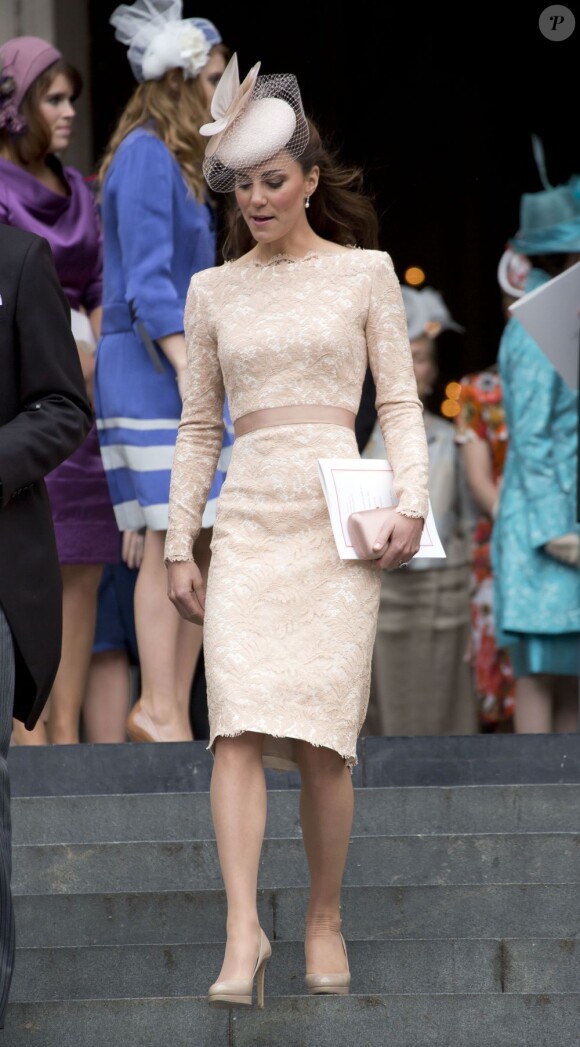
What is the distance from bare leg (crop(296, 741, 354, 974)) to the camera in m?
4.60

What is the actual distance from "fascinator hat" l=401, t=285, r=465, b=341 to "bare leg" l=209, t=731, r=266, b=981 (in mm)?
4920

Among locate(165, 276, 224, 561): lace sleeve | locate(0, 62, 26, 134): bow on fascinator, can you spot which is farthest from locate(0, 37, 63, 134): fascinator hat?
locate(165, 276, 224, 561): lace sleeve

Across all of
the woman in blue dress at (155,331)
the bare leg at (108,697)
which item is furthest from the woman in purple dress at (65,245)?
the bare leg at (108,697)

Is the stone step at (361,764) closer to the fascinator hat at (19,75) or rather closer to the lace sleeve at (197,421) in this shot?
the lace sleeve at (197,421)

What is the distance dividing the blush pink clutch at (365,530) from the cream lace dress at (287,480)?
2.7 inches

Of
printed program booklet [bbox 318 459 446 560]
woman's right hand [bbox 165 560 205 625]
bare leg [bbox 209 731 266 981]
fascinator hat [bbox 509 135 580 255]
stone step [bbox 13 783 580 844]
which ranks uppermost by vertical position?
printed program booklet [bbox 318 459 446 560]

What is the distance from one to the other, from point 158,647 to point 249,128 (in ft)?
7.85

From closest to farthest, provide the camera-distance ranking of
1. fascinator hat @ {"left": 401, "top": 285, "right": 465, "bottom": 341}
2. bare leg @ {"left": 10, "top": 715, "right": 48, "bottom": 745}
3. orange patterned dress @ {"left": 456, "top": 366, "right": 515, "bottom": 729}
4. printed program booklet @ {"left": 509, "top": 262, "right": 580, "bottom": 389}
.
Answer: printed program booklet @ {"left": 509, "top": 262, "right": 580, "bottom": 389}, bare leg @ {"left": 10, "top": 715, "right": 48, "bottom": 745}, orange patterned dress @ {"left": 456, "top": 366, "right": 515, "bottom": 729}, fascinator hat @ {"left": 401, "top": 285, "right": 465, "bottom": 341}

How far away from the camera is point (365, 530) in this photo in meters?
4.54

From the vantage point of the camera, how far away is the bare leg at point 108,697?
296 inches

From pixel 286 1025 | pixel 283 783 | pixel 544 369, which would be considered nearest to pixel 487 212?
pixel 544 369

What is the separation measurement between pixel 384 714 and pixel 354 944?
14.5ft

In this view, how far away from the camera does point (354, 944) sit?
4941mm

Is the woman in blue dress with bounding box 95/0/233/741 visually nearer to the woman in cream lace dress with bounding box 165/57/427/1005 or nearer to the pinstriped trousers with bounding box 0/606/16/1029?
the woman in cream lace dress with bounding box 165/57/427/1005
